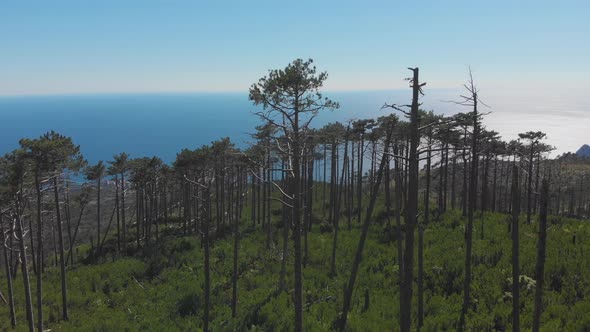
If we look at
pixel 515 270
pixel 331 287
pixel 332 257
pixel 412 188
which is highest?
pixel 412 188

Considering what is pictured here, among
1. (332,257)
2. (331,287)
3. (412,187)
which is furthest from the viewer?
(332,257)

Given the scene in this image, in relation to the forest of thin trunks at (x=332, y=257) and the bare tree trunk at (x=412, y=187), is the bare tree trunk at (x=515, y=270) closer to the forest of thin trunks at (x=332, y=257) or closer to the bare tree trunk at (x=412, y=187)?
the forest of thin trunks at (x=332, y=257)

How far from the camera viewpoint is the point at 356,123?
1353 inches

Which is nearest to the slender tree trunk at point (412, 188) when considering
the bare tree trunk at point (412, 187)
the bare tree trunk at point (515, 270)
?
the bare tree trunk at point (412, 187)

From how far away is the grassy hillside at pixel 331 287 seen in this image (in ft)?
51.0

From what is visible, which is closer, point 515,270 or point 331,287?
point 515,270

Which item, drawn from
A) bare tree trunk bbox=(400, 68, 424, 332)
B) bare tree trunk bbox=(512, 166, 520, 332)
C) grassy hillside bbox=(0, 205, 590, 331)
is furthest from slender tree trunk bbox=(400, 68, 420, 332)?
grassy hillside bbox=(0, 205, 590, 331)

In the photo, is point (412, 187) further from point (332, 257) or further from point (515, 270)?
point (332, 257)

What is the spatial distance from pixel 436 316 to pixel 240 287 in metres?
11.5

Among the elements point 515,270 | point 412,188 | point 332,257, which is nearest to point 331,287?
point 332,257

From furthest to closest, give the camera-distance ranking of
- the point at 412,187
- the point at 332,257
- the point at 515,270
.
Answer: the point at 332,257 < the point at 515,270 < the point at 412,187

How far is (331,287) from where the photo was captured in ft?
67.5

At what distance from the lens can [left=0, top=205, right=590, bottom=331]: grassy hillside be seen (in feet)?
51.0

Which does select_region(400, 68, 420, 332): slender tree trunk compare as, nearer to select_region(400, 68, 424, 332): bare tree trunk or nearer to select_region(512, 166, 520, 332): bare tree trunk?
select_region(400, 68, 424, 332): bare tree trunk
